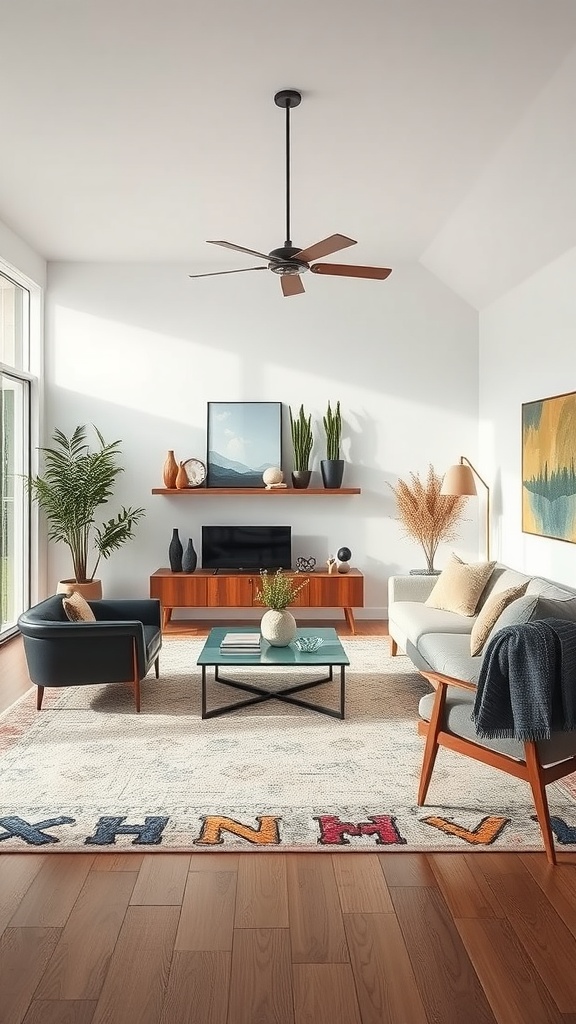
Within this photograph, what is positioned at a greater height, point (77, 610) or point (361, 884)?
point (77, 610)

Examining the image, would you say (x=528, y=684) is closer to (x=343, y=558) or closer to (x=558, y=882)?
(x=558, y=882)

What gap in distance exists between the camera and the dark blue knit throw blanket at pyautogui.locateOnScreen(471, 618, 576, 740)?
2.96 metres

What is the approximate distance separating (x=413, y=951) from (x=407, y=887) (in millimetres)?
375

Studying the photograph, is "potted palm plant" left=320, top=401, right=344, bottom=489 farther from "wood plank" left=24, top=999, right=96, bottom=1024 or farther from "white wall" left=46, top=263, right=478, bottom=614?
"wood plank" left=24, top=999, right=96, bottom=1024

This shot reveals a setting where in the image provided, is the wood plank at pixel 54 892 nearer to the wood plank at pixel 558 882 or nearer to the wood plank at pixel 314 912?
the wood plank at pixel 314 912

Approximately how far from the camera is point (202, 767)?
3.81 m

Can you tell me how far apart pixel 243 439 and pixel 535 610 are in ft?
14.4

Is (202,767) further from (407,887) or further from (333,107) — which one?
(333,107)

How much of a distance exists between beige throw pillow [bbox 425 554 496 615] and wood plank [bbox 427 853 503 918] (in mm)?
2681

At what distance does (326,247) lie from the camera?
158 inches

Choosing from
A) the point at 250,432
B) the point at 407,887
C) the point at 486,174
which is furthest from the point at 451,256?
the point at 407,887

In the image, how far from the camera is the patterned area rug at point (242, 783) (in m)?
3.09

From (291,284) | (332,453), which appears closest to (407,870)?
(291,284)

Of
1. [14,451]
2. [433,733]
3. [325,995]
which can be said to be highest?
[14,451]
